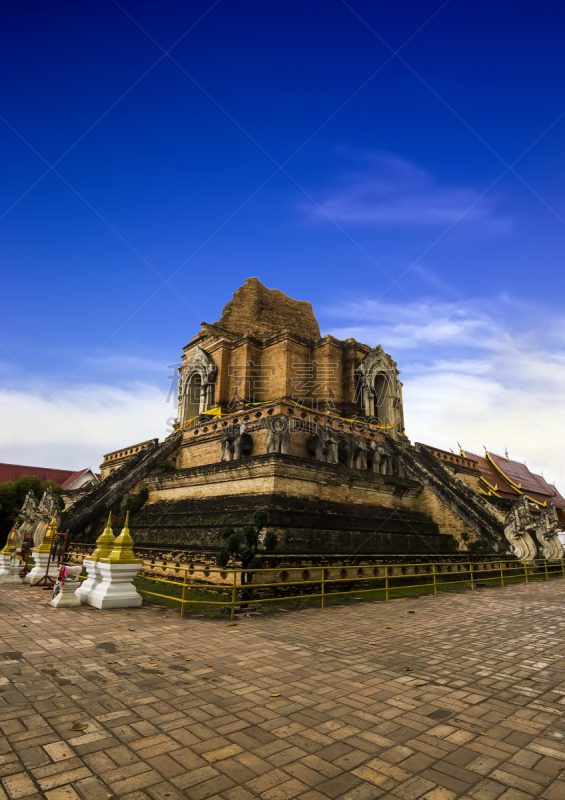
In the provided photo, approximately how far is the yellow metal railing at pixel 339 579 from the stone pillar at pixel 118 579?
0.31 m

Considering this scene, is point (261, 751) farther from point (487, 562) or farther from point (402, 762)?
point (487, 562)

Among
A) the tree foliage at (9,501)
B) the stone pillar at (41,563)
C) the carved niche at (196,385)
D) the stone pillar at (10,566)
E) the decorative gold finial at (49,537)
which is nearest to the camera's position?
the decorative gold finial at (49,537)

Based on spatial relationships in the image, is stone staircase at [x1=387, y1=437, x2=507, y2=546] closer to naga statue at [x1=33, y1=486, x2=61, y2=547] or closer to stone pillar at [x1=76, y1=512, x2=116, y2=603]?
stone pillar at [x1=76, y1=512, x2=116, y2=603]

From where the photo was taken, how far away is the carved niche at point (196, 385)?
78.6 ft

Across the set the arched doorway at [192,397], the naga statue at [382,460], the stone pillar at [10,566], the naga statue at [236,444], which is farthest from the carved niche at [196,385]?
the stone pillar at [10,566]

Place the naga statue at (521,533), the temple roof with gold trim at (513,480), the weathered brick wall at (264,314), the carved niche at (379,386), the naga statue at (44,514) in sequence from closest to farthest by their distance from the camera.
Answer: the naga statue at (521,533) < the naga statue at (44,514) < the carved niche at (379,386) < the weathered brick wall at (264,314) < the temple roof with gold trim at (513,480)

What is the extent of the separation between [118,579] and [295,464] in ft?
20.6

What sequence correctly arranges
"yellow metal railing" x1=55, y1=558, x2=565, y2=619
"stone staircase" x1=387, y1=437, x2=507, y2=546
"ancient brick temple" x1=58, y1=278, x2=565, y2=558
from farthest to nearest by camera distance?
1. "stone staircase" x1=387, y1=437, x2=507, y2=546
2. "ancient brick temple" x1=58, y1=278, x2=565, y2=558
3. "yellow metal railing" x1=55, y1=558, x2=565, y2=619

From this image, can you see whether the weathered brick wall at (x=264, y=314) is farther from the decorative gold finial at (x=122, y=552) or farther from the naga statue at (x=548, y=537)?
the decorative gold finial at (x=122, y=552)

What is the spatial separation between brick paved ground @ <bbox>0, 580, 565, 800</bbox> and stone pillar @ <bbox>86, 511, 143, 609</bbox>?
141 cm

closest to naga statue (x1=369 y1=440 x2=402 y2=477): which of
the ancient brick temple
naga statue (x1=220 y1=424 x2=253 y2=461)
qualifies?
the ancient brick temple

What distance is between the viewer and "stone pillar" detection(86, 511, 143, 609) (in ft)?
28.8

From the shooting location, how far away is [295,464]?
45.6 ft

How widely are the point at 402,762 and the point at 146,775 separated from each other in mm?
1710
